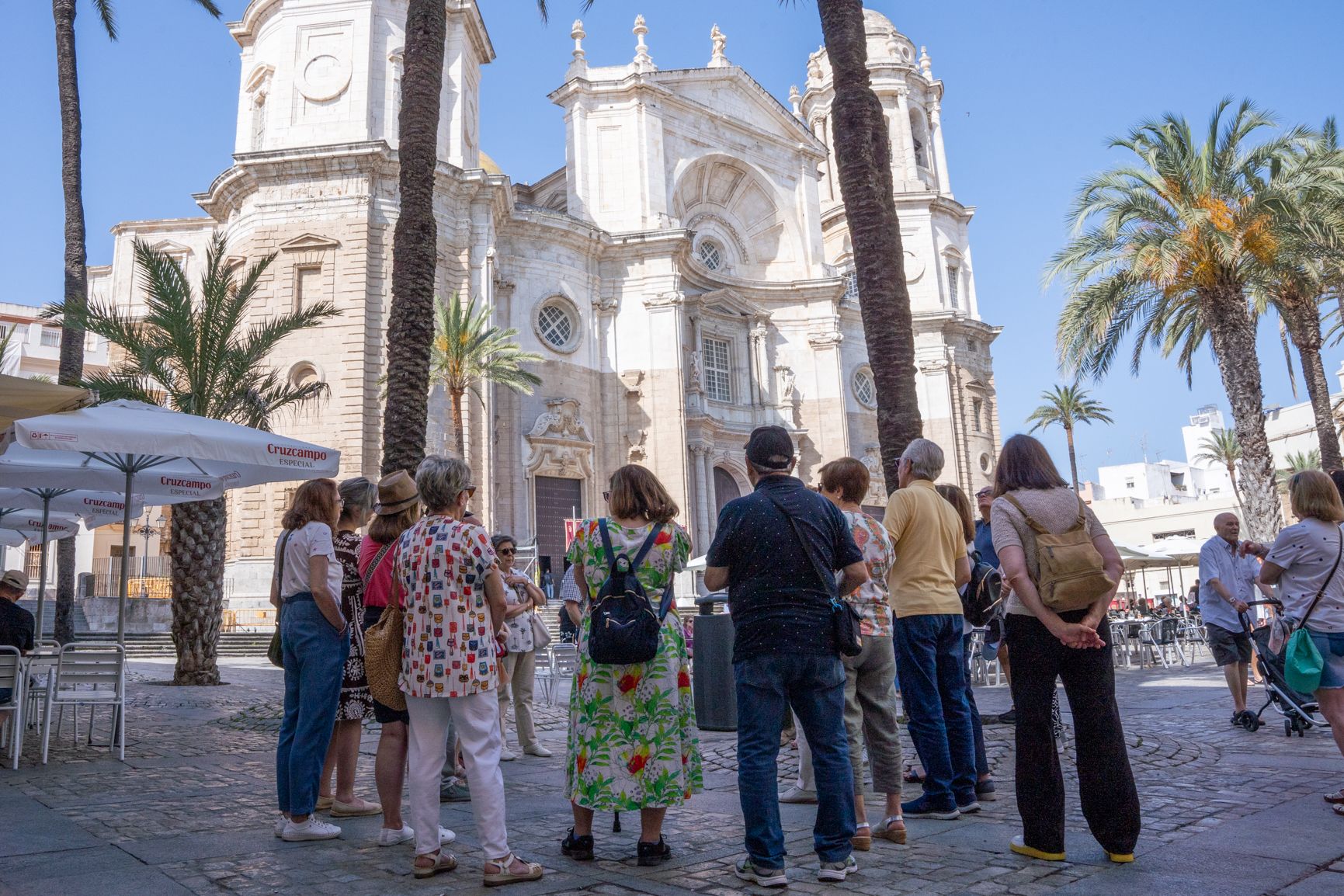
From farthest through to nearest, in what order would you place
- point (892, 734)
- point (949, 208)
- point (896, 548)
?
point (949, 208) → point (896, 548) → point (892, 734)

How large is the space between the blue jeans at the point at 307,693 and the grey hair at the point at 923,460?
3.25 m

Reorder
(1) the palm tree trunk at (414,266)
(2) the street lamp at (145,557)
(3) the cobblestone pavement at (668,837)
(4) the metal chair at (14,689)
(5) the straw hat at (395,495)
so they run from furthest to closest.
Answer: (2) the street lamp at (145,557), (1) the palm tree trunk at (414,266), (4) the metal chair at (14,689), (5) the straw hat at (395,495), (3) the cobblestone pavement at (668,837)

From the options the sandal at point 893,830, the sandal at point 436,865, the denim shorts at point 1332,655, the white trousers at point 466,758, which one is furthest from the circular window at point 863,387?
the sandal at point 436,865

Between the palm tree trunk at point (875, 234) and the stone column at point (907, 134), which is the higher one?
the stone column at point (907, 134)

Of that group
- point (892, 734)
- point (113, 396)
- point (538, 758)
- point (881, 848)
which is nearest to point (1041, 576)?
point (892, 734)

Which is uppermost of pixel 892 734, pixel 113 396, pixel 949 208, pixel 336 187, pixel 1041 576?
pixel 949 208

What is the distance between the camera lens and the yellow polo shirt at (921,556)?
17.7ft

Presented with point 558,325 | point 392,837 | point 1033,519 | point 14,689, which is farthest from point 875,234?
point 558,325

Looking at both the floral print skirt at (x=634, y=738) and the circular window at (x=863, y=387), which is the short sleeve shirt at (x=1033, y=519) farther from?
the circular window at (x=863, y=387)

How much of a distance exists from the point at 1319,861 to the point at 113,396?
1551 centimetres

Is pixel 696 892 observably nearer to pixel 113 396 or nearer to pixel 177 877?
pixel 177 877

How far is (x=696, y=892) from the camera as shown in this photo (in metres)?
3.94

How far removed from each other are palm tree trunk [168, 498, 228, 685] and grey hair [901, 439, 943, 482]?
1255cm

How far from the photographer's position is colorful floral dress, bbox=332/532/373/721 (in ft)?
17.6
